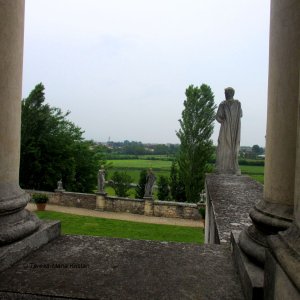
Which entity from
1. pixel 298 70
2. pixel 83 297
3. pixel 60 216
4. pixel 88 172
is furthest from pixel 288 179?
pixel 88 172

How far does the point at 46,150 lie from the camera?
29.8 metres

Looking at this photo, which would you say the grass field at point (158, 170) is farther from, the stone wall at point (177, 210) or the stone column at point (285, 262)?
the stone column at point (285, 262)

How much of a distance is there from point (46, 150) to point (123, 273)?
29220mm

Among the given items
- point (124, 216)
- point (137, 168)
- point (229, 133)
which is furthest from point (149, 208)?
point (137, 168)

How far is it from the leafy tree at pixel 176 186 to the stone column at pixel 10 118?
24.9 meters

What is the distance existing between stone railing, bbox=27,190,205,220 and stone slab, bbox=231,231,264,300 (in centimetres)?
1730

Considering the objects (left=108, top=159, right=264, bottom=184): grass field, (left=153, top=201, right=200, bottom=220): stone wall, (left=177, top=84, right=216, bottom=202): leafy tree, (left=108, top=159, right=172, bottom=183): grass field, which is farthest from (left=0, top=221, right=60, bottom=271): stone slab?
(left=108, top=159, right=172, bottom=183): grass field

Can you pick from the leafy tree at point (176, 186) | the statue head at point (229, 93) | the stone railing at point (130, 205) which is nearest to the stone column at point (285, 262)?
the statue head at point (229, 93)

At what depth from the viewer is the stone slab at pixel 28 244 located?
2.10 meters

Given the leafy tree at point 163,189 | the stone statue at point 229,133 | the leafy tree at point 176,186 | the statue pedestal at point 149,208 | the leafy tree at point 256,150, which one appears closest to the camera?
the stone statue at point 229,133

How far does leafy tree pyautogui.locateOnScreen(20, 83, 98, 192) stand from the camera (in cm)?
2850

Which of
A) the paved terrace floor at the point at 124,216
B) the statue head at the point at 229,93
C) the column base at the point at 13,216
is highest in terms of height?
the statue head at the point at 229,93

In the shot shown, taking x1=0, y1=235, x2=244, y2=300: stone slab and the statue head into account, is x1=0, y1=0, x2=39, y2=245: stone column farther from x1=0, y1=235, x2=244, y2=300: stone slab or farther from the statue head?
the statue head

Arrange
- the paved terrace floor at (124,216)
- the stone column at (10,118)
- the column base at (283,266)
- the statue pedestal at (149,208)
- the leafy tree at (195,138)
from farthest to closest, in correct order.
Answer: the leafy tree at (195,138)
the statue pedestal at (149,208)
the paved terrace floor at (124,216)
the stone column at (10,118)
the column base at (283,266)
